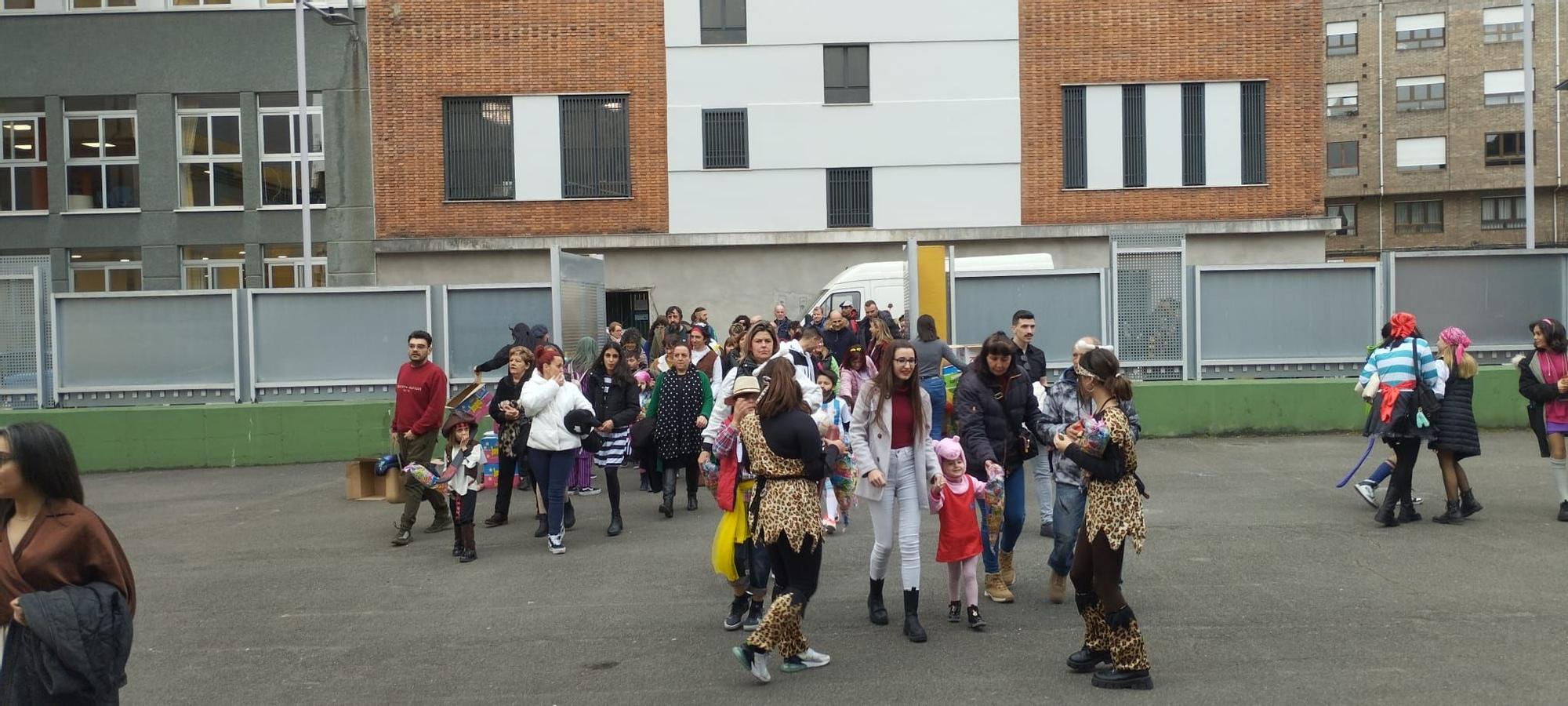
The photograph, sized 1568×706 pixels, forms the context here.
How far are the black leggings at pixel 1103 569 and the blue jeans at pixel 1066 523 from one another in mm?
1364

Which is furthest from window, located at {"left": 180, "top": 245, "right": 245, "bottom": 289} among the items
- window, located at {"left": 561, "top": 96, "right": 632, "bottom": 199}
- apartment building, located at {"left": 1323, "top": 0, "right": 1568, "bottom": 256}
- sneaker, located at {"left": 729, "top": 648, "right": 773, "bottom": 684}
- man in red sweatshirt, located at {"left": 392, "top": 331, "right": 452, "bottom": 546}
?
apartment building, located at {"left": 1323, "top": 0, "right": 1568, "bottom": 256}

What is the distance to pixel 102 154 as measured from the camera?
84.5 ft

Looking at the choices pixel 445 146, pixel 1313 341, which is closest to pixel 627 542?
pixel 1313 341

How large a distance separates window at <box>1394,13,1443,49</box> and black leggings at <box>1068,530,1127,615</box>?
5263 centimetres

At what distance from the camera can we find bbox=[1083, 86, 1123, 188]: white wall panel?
26.5m

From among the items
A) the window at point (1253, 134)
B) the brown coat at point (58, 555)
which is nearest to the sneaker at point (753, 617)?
the brown coat at point (58, 555)

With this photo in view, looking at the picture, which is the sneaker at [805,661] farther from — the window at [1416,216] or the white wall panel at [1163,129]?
the window at [1416,216]

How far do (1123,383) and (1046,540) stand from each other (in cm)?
398

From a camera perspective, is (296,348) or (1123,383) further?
(296,348)

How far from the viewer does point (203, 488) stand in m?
14.7

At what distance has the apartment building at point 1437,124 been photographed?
5031cm

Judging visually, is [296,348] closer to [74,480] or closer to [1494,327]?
[74,480]

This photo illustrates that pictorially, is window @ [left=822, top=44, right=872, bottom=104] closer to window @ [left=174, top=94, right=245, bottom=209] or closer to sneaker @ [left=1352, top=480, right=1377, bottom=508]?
window @ [left=174, top=94, right=245, bottom=209]

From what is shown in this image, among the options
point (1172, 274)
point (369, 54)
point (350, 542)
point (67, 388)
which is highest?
point (369, 54)
